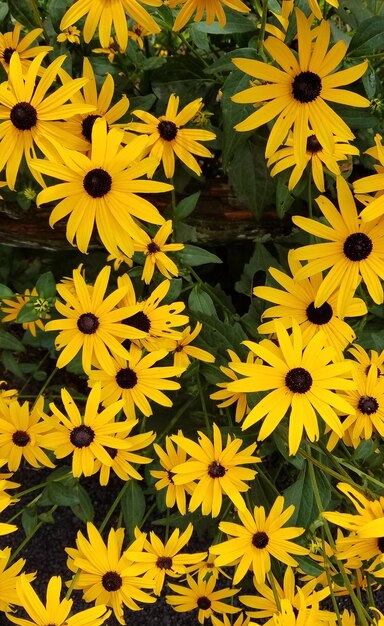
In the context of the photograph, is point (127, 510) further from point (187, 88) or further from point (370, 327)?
point (187, 88)

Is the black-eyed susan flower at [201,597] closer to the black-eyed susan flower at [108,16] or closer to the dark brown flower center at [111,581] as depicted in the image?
the dark brown flower center at [111,581]

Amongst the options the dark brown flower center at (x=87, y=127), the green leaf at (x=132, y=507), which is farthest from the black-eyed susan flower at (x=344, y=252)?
the green leaf at (x=132, y=507)

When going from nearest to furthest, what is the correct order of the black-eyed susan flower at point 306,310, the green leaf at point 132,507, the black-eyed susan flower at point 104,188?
the black-eyed susan flower at point 104,188, the black-eyed susan flower at point 306,310, the green leaf at point 132,507

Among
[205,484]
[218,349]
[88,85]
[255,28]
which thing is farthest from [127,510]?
[255,28]

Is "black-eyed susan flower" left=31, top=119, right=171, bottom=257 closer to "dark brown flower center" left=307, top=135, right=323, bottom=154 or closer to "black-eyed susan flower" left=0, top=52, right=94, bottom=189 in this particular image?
"black-eyed susan flower" left=0, top=52, right=94, bottom=189

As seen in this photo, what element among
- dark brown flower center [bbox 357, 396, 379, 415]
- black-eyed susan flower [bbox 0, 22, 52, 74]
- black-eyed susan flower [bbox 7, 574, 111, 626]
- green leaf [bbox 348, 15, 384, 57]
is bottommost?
black-eyed susan flower [bbox 7, 574, 111, 626]

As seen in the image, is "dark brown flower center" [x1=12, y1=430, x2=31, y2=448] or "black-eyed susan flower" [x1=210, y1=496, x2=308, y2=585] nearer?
"black-eyed susan flower" [x1=210, y1=496, x2=308, y2=585]

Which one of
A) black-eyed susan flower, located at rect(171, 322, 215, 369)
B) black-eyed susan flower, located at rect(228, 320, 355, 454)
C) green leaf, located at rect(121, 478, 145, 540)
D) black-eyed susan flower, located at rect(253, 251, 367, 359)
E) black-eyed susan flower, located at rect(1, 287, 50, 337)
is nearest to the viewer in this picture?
black-eyed susan flower, located at rect(228, 320, 355, 454)

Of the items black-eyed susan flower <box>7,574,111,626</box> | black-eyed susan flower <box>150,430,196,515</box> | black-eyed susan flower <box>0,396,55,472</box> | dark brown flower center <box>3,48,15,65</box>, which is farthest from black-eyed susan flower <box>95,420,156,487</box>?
dark brown flower center <box>3,48,15,65</box>
